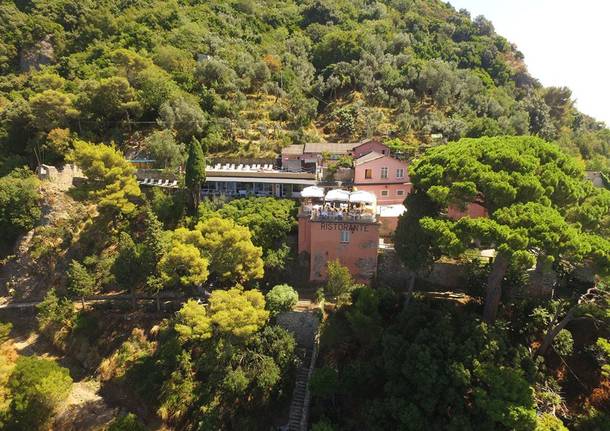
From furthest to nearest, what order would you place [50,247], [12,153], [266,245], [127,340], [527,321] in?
[12,153] < [50,247] < [266,245] < [127,340] < [527,321]

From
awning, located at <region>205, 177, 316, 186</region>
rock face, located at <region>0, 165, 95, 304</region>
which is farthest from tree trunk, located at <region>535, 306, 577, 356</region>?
rock face, located at <region>0, 165, 95, 304</region>

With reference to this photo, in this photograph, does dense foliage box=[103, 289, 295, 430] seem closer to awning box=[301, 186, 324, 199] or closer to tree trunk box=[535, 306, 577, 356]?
awning box=[301, 186, 324, 199]

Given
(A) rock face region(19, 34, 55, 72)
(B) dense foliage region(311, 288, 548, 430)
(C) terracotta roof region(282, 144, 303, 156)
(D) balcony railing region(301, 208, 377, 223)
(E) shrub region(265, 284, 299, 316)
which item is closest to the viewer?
(B) dense foliage region(311, 288, 548, 430)

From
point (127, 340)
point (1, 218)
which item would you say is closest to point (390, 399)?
point (127, 340)

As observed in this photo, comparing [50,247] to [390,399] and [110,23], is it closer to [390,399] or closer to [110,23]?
[390,399]

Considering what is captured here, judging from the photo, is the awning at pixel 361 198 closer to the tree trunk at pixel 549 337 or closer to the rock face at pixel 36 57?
the tree trunk at pixel 549 337

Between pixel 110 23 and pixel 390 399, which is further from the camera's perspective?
pixel 110 23
